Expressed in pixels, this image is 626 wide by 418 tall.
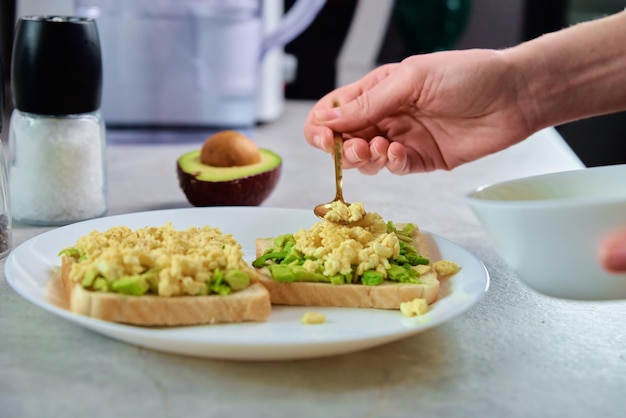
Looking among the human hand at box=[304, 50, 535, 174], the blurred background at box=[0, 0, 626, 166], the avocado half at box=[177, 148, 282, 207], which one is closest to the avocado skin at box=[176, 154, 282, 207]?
the avocado half at box=[177, 148, 282, 207]

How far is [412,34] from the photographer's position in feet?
Answer: 9.71

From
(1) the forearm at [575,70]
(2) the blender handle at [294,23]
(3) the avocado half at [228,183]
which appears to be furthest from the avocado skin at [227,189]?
(2) the blender handle at [294,23]

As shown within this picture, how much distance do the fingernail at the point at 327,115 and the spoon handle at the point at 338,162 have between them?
0.03m

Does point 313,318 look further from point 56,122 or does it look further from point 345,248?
point 56,122

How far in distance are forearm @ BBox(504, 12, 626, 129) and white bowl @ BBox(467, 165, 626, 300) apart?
478 millimetres

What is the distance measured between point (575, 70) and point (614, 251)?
0.54 meters

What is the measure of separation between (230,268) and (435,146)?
26.7 inches

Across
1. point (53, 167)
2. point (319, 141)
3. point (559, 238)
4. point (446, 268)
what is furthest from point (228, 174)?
point (559, 238)

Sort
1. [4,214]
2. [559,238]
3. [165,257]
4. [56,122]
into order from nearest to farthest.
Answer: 1. [559,238]
2. [165,257]
3. [4,214]
4. [56,122]

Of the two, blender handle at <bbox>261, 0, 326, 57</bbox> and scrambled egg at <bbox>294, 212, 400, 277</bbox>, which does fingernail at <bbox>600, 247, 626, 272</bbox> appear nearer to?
scrambled egg at <bbox>294, 212, 400, 277</bbox>

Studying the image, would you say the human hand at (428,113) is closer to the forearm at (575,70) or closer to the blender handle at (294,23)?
the forearm at (575,70)

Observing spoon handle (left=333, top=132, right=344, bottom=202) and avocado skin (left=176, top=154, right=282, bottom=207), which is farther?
avocado skin (left=176, top=154, right=282, bottom=207)

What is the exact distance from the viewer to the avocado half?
1.46m

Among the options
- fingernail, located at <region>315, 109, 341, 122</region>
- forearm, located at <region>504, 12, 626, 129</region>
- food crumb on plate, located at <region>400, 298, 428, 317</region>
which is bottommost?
food crumb on plate, located at <region>400, 298, 428, 317</region>
